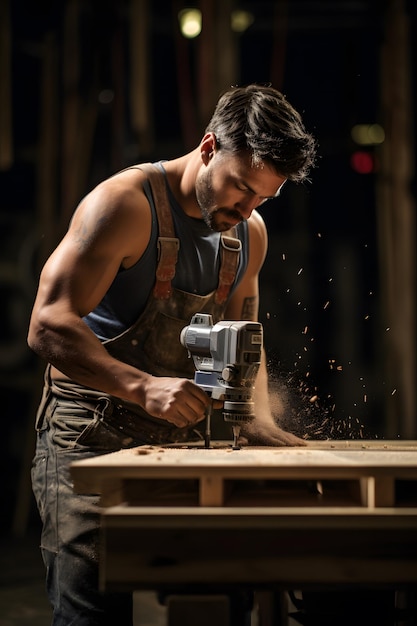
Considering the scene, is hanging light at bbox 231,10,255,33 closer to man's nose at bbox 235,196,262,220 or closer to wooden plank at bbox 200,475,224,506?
man's nose at bbox 235,196,262,220

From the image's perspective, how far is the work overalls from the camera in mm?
2574

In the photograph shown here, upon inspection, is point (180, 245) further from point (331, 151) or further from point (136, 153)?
point (331, 151)

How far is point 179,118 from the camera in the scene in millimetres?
6473

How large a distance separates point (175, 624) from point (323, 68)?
5.22 meters

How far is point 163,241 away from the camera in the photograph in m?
2.84

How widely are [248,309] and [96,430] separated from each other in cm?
92

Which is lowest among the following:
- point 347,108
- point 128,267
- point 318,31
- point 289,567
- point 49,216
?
point 289,567

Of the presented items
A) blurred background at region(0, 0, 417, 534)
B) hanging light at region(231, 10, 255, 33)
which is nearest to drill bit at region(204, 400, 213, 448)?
blurred background at region(0, 0, 417, 534)

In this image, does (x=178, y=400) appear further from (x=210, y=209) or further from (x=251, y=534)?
(x=210, y=209)

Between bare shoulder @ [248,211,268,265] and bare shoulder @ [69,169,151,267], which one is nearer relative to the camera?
bare shoulder @ [69,169,151,267]

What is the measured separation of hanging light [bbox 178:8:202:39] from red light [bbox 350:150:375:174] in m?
1.40

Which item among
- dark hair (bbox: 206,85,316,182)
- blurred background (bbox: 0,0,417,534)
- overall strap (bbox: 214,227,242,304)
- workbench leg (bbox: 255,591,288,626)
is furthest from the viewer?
blurred background (bbox: 0,0,417,534)

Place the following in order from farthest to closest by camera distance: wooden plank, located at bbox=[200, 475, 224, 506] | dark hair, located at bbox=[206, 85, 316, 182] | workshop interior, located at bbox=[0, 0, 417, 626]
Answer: workshop interior, located at bbox=[0, 0, 417, 626], dark hair, located at bbox=[206, 85, 316, 182], wooden plank, located at bbox=[200, 475, 224, 506]

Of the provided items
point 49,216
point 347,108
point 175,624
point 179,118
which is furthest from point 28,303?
point 175,624
